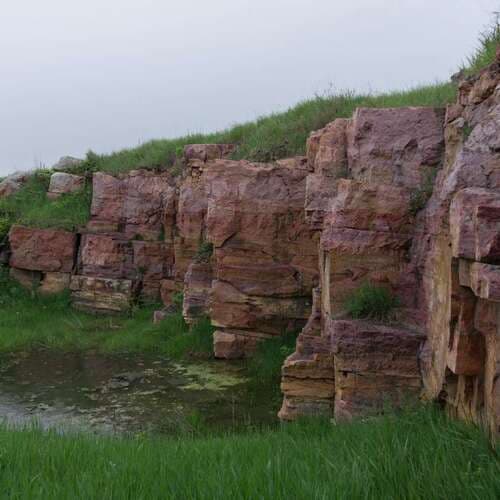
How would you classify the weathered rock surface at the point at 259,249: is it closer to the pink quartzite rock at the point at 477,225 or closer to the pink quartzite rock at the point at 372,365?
the pink quartzite rock at the point at 372,365

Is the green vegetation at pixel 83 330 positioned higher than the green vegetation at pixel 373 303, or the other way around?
the green vegetation at pixel 373 303

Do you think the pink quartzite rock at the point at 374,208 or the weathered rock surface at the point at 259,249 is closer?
the pink quartzite rock at the point at 374,208

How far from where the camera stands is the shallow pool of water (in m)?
6.61

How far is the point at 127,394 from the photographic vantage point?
25.4ft

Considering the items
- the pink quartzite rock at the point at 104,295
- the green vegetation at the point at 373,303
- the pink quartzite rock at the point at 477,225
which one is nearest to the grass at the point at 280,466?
the pink quartzite rock at the point at 477,225

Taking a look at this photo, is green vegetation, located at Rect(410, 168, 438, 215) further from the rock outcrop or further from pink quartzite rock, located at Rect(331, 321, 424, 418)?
the rock outcrop

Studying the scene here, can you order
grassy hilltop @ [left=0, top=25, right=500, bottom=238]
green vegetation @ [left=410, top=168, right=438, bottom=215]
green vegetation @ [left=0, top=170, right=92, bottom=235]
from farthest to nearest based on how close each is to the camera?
green vegetation @ [left=0, top=170, right=92, bottom=235] → grassy hilltop @ [left=0, top=25, right=500, bottom=238] → green vegetation @ [left=410, top=168, right=438, bottom=215]

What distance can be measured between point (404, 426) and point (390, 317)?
1.51 meters

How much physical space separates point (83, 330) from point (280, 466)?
8896 millimetres

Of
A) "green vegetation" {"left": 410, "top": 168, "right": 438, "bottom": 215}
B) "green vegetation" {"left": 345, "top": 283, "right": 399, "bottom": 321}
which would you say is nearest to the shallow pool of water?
"green vegetation" {"left": 345, "top": 283, "right": 399, "bottom": 321}

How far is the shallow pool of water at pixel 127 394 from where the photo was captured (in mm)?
6609

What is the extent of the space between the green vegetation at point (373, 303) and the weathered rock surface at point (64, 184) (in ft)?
35.5

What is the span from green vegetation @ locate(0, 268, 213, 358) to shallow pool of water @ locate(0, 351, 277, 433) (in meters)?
0.46

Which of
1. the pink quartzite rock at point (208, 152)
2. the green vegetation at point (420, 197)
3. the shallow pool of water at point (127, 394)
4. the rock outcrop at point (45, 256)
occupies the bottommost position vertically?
the shallow pool of water at point (127, 394)
